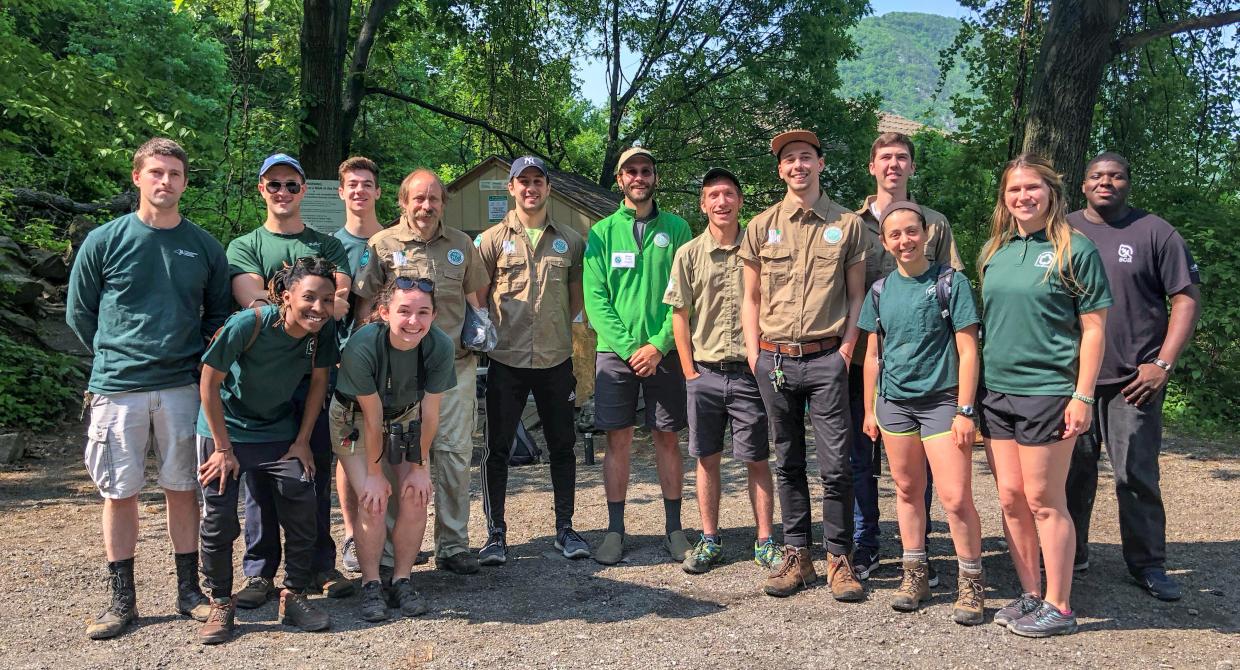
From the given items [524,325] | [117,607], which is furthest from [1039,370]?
[117,607]

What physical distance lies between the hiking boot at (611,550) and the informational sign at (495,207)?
7.04 m

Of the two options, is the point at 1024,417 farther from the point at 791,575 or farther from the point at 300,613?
the point at 300,613

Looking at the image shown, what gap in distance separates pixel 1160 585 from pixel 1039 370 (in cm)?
144

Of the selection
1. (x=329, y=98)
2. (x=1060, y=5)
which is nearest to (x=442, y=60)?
(x=329, y=98)

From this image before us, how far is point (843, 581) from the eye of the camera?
169 inches

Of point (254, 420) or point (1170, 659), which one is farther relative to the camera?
point (254, 420)

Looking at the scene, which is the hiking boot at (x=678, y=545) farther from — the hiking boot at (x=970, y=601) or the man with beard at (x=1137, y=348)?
the man with beard at (x=1137, y=348)

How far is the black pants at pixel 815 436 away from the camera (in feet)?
14.1

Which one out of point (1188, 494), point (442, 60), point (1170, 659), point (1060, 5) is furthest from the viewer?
point (442, 60)

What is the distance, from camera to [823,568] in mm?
4754

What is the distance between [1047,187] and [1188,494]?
3957 millimetres

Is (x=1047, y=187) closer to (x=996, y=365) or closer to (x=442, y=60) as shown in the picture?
(x=996, y=365)

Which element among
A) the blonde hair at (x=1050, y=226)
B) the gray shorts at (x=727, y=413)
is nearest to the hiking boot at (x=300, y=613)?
the gray shorts at (x=727, y=413)

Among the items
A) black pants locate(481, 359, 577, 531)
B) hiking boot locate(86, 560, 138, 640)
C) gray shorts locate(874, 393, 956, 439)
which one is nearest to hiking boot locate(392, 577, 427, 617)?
black pants locate(481, 359, 577, 531)
